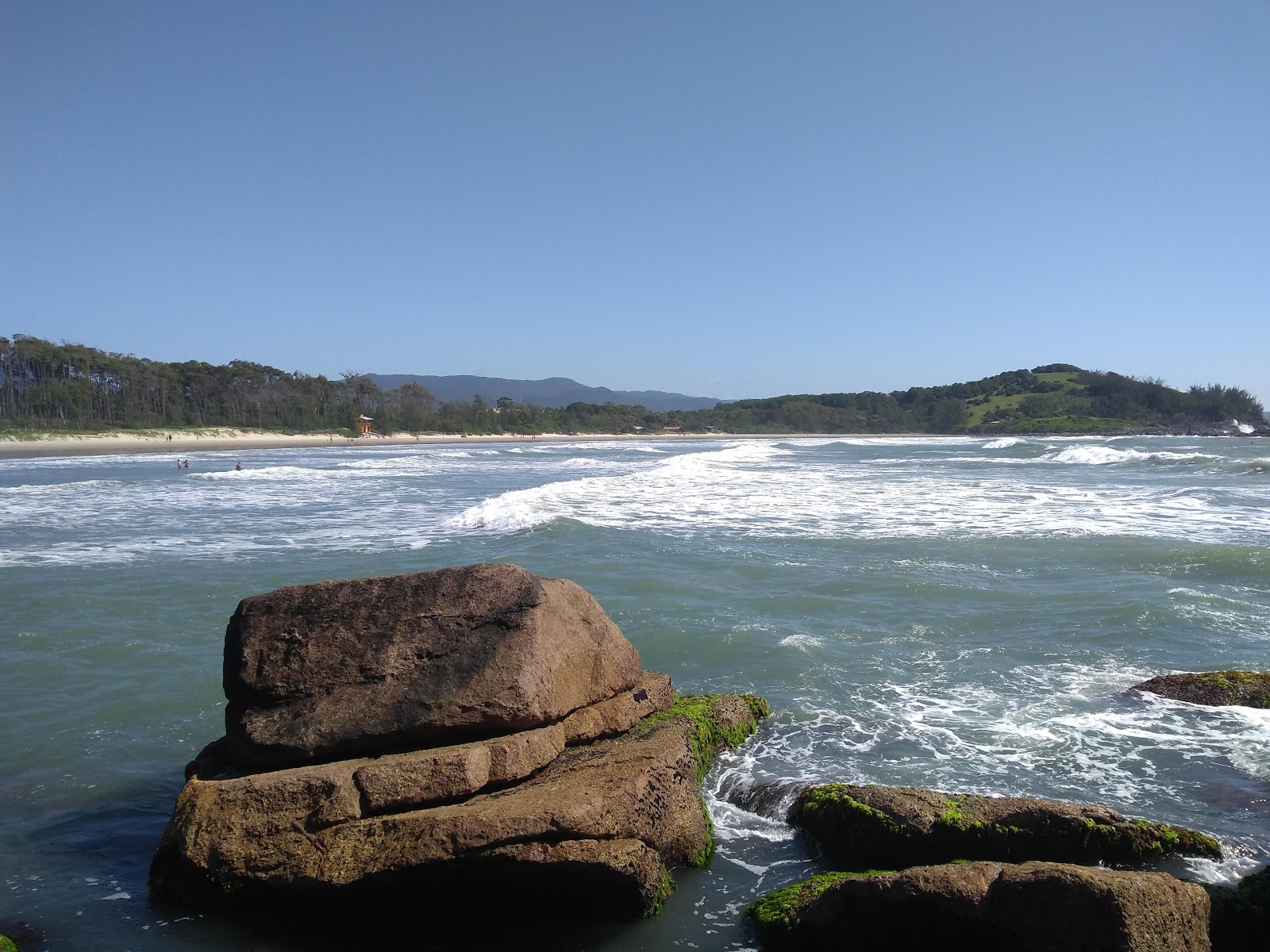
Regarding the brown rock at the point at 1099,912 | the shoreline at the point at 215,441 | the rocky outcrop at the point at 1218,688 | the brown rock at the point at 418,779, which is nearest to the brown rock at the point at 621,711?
the brown rock at the point at 418,779

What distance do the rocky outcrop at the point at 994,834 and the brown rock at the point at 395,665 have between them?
178 centimetres

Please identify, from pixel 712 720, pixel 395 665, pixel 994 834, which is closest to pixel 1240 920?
pixel 994 834

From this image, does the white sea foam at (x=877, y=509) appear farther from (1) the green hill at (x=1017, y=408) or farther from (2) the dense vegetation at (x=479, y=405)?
(1) the green hill at (x=1017, y=408)

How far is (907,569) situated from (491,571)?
29.0ft

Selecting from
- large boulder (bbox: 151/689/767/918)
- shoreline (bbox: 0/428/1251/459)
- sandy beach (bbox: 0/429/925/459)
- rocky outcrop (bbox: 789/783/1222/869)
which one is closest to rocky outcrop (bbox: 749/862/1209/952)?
rocky outcrop (bbox: 789/783/1222/869)

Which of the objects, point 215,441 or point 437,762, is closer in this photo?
point 437,762

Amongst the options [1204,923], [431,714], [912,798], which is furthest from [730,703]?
[1204,923]

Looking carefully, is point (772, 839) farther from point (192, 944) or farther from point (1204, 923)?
point (192, 944)

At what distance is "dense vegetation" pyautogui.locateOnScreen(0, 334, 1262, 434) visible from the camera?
78.1 m

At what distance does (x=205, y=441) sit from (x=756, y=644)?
74424 millimetres

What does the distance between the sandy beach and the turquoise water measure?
42.8 meters

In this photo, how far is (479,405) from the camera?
12075 centimetres

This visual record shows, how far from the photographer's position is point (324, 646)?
4.69m

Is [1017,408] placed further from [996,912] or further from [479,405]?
[996,912]
